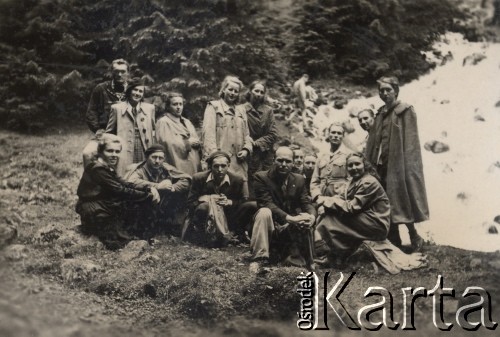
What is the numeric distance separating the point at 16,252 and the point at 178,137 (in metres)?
2.17

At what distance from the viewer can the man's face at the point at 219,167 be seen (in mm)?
7258

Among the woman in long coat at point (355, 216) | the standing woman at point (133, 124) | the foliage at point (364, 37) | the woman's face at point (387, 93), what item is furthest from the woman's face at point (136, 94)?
the woman's face at point (387, 93)

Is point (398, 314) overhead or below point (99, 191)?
below

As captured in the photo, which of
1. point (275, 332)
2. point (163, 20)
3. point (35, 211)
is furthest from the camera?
point (163, 20)

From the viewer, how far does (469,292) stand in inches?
275

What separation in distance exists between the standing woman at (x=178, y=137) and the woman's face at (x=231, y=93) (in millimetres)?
507

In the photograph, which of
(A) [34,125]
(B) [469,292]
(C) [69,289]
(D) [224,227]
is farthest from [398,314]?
(A) [34,125]

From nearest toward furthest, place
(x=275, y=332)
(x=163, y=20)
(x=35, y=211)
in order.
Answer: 1. (x=275, y=332)
2. (x=35, y=211)
3. (x=163, y=20)

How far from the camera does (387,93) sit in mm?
7438

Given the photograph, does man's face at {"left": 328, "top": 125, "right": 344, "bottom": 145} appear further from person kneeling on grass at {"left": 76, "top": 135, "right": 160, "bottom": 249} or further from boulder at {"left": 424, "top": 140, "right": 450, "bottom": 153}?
person kneeling on grass at {"left": 76, "top": 135, "right": 160, "bottom": 249}

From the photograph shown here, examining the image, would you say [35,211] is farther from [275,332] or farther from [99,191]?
[275,332]

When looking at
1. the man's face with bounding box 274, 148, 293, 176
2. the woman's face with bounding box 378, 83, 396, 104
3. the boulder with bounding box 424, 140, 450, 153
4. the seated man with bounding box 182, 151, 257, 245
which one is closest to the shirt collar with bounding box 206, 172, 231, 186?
the seated man with bounding box 182, 151, 257, 245

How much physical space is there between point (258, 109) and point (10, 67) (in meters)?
2.99

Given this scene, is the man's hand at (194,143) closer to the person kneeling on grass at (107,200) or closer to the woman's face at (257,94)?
the person kneeling on grass at (107,200)
